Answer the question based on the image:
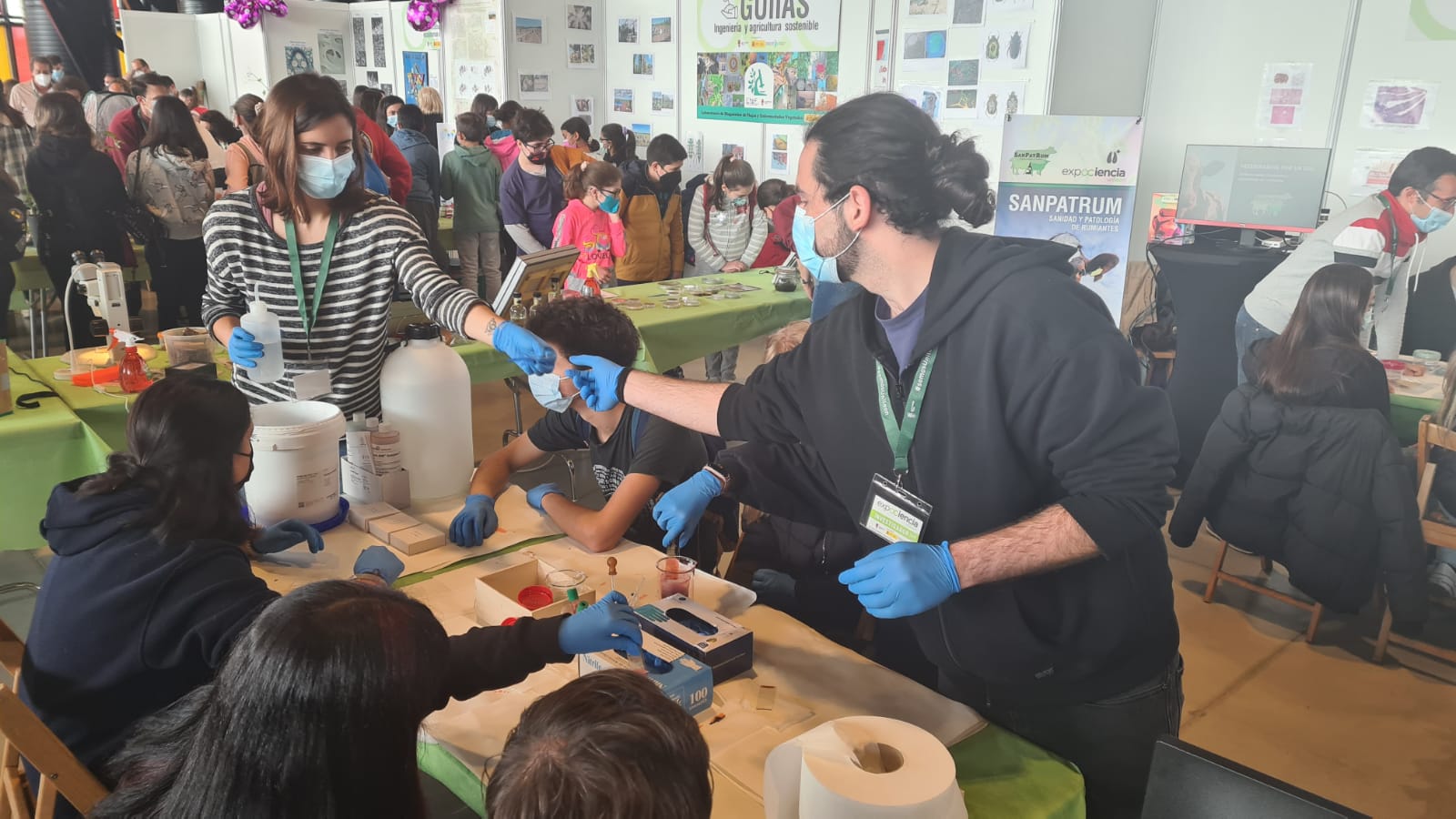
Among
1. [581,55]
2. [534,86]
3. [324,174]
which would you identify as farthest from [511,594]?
[581,55]

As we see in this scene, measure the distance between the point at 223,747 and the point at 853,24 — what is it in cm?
A: 641

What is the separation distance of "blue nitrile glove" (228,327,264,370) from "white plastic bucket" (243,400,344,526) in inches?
7.1

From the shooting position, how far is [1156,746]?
Result: 99cm

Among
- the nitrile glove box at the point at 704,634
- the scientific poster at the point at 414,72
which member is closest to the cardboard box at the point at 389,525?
the nitrile glove box at the point at 704,634

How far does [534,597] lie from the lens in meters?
1.76

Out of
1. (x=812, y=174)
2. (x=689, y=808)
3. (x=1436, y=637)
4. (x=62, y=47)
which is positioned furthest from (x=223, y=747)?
(x=62, y=47)

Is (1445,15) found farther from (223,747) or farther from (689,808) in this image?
(223,747)

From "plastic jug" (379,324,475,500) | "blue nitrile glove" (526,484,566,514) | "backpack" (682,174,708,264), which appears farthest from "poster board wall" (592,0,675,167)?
"blue nitrile glove" (526,484,566,514)

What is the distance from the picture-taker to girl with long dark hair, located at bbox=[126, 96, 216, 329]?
5430 mm

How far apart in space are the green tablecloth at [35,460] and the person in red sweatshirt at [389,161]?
9.28 ft

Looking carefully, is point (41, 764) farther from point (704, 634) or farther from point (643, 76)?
point (643, 76)

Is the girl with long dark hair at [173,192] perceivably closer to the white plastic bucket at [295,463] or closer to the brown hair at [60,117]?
the brown hair at [60,117]

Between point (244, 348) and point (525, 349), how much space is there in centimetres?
68

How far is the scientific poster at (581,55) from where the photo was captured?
Result: 873 cm
